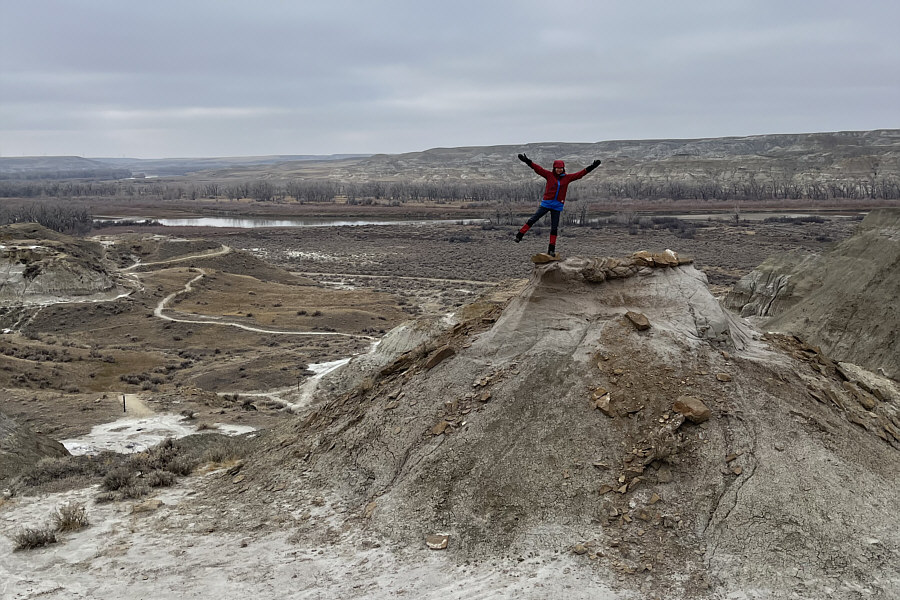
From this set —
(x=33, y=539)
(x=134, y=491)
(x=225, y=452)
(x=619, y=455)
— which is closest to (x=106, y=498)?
(x=134, y=491)

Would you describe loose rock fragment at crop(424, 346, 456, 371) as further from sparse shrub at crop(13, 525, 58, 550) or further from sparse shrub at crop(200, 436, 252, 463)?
sparse shrub at crop(13, 525, 58, 550)

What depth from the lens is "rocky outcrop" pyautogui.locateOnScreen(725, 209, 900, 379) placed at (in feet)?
65.1

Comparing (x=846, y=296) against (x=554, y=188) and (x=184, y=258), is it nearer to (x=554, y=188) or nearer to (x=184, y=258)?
(x=554, y=188)

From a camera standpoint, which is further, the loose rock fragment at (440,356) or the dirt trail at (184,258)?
the dirt trail at (184,258)

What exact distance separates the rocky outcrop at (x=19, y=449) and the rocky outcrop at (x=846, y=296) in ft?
66.5

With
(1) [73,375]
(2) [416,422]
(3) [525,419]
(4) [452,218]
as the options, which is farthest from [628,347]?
(4) [452,218]

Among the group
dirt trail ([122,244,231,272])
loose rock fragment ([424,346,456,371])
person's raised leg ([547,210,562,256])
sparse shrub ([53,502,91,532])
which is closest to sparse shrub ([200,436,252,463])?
sparse shrub ([53,502,91,532])

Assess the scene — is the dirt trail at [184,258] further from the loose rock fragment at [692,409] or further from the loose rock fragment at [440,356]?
the loose rock fragment at [692,409]

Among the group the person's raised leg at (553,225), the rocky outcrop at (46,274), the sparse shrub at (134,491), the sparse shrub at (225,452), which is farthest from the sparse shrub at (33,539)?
the rocky outcrop at (46,274)

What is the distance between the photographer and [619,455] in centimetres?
862

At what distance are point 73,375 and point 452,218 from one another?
84.4 m

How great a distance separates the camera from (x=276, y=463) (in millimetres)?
11008

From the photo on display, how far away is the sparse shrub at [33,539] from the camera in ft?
29.5

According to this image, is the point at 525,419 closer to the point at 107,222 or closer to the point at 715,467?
the point at 715,467
